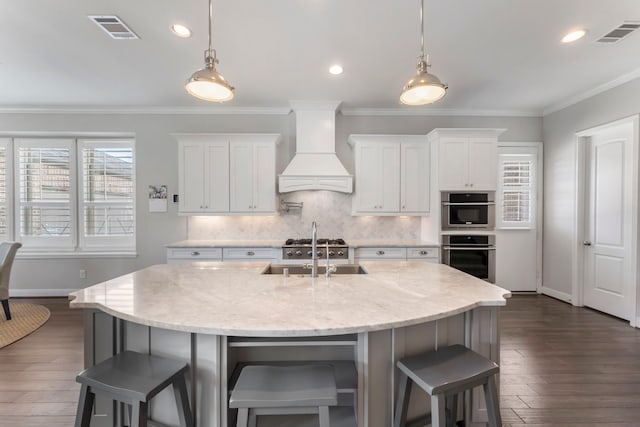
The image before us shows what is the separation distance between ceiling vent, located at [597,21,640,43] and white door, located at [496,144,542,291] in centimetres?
205

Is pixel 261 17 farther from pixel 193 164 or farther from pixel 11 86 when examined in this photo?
pixel 11 86

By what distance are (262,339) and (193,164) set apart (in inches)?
131

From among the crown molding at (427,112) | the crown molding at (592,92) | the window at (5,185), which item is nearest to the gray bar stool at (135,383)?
the crown molding at (427,112)

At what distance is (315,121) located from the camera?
429 centimetres

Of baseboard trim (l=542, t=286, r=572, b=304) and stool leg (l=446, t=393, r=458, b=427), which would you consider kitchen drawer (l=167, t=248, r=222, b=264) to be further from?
baseboard trim (l=542, t=286, r=572, b=304)

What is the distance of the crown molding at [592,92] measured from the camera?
11.3 feet

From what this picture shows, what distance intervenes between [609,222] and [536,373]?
259 cm

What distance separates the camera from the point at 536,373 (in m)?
2.49

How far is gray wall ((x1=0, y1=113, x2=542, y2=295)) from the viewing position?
4539 millimetres

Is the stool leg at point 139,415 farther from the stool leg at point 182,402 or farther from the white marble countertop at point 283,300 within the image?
the white marble countertop at point 283,300

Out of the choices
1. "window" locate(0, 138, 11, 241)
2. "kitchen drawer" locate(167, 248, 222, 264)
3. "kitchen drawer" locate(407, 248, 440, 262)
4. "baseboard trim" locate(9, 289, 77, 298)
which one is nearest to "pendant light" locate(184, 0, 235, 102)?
"kitchen drawer" locate(167, 248, 222, 264)

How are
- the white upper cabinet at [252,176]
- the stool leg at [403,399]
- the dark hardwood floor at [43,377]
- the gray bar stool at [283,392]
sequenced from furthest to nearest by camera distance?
the white upper cabinet at [252,176] < the dark hardwood floor at [43,377] < the stool leg at [403,399] < the gray bar stool at [283,392]

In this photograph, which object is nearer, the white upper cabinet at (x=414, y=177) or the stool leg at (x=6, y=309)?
the stool leg at (x=6, y=309)

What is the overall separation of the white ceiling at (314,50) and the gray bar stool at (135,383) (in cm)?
244
